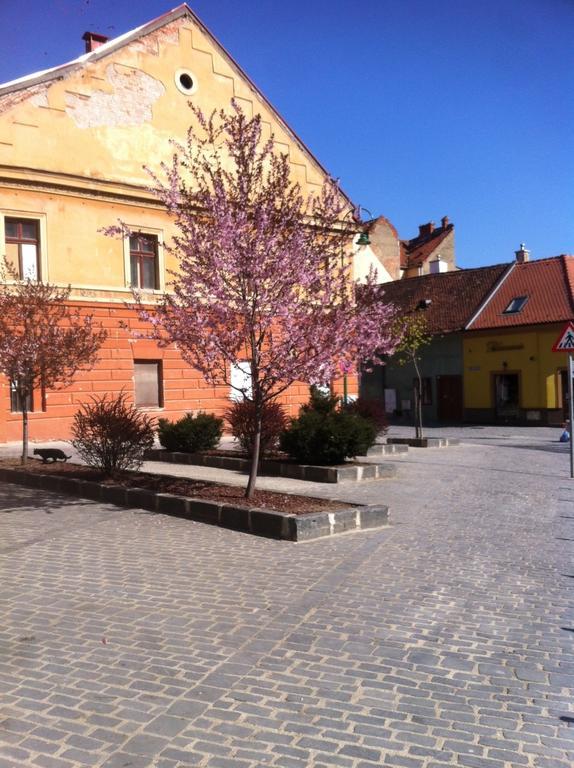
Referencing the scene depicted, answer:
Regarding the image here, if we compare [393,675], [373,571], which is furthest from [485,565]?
[393,675]

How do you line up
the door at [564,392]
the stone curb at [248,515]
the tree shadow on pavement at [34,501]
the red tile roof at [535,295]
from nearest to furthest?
the stone curb at [248,515]
the tree shadow on pavement at [34,501]
the door at [564,392]
the red tile roof at [535,295]

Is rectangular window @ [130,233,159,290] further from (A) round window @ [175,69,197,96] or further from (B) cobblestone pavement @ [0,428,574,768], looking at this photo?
(B) cobblestone pavement @ [0,428,574,768]

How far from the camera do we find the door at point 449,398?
3856cm

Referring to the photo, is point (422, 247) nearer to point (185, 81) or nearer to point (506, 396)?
point (506, 396)

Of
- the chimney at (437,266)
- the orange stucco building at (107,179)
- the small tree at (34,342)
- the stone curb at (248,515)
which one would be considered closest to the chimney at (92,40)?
the orange stucco building at (107,179)

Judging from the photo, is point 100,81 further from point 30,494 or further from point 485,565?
point 485,565

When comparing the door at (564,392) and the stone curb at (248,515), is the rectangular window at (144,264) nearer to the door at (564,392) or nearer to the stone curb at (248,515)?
the stone curb at (248,515)

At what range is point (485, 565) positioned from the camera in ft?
23.0

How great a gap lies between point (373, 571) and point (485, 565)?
1.14 meters

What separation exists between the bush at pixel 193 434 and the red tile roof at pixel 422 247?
4065 centimetres

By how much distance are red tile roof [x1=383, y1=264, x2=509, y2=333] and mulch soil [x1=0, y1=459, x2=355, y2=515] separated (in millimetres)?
28104

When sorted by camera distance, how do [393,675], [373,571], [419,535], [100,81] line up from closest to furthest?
[393,675]
[373,571]
[419,535]
[100,81]

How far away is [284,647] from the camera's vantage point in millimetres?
4770

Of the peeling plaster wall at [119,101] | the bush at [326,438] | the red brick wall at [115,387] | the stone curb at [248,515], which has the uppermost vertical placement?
the peeling plaster wall at [119,101]
